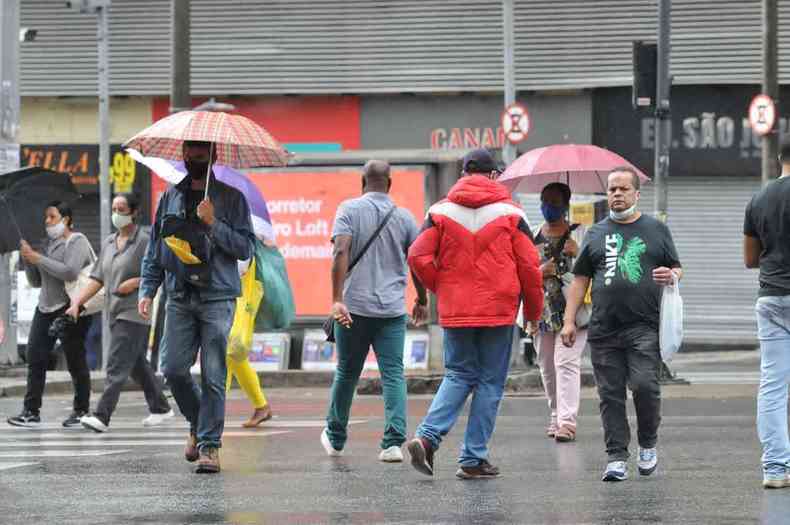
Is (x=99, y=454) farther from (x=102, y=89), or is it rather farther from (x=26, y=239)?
(x=102, y=89)

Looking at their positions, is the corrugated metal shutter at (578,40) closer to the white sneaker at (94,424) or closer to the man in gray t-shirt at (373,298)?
the white sneaker at (94,424)

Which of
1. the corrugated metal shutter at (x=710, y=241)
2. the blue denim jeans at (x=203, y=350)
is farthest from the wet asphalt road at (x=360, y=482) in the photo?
the corrugated metal shutter at (x=710, y=241)

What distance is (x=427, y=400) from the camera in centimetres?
1738

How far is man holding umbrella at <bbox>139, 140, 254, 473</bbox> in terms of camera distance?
10.3m

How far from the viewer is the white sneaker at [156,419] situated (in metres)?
14.4

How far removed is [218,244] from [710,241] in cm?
1812

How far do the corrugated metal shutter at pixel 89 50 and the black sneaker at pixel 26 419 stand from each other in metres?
14.1

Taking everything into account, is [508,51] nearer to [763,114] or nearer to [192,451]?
[763,114]

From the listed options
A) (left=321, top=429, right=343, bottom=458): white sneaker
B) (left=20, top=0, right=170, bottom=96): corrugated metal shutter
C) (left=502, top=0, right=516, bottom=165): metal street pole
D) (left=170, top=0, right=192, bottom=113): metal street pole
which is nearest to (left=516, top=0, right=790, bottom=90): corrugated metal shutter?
(left=502, top=0, right=516, bottom=165): metal street pole

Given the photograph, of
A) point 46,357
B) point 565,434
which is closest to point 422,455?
point 565,434

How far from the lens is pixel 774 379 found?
9609mm

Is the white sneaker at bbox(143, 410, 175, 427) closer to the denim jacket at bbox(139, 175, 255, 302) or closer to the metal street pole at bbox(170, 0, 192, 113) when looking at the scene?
the denim jacket at bbox(139, 175, 255, 302)

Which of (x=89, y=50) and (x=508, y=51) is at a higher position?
(x=89, y=50)

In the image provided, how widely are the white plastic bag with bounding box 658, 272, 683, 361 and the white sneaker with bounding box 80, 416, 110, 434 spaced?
16.8 feet
